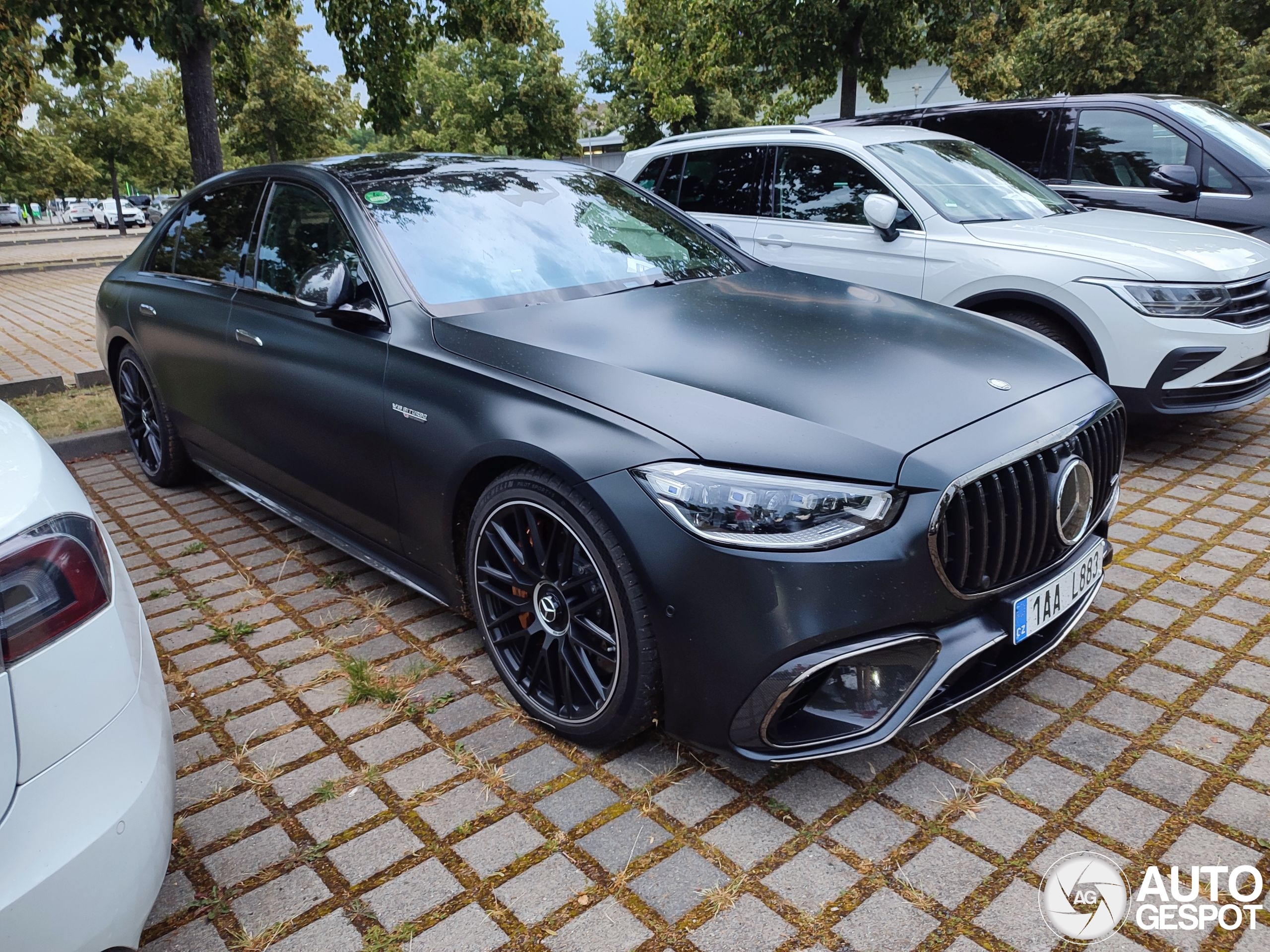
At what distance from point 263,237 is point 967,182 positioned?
4.23 metres

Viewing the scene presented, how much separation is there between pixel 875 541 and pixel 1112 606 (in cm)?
182

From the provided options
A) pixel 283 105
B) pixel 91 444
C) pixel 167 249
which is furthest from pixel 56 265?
pixel 167 249

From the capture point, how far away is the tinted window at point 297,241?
3.45 m

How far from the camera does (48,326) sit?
36.7ft

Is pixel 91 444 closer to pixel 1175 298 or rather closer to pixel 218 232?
pixel 218 232

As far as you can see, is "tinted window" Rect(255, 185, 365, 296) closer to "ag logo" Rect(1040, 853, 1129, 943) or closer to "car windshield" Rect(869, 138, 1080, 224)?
"ag logo" Rect(1040, 853, 1129, 943)

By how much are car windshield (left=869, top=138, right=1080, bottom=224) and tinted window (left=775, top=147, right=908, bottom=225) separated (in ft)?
0.55

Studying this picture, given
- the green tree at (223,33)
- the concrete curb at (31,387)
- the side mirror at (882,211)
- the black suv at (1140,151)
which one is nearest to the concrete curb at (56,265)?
the green tree at (223,33)

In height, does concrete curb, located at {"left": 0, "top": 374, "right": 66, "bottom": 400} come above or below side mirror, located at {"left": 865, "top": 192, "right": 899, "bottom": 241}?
below

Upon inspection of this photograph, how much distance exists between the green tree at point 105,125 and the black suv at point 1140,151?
36.6 metres

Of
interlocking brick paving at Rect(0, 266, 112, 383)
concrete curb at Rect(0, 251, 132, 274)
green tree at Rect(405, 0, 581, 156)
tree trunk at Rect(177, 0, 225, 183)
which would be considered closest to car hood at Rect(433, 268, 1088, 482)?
interlocking brick paving at Rect(0, 266, 112, 383)

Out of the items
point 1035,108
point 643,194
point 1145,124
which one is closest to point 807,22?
point 1035,108

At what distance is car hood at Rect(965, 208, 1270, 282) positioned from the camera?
4.93 m

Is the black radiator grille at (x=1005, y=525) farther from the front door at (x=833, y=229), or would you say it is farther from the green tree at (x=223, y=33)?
the green tree at (x=223, y=33)
